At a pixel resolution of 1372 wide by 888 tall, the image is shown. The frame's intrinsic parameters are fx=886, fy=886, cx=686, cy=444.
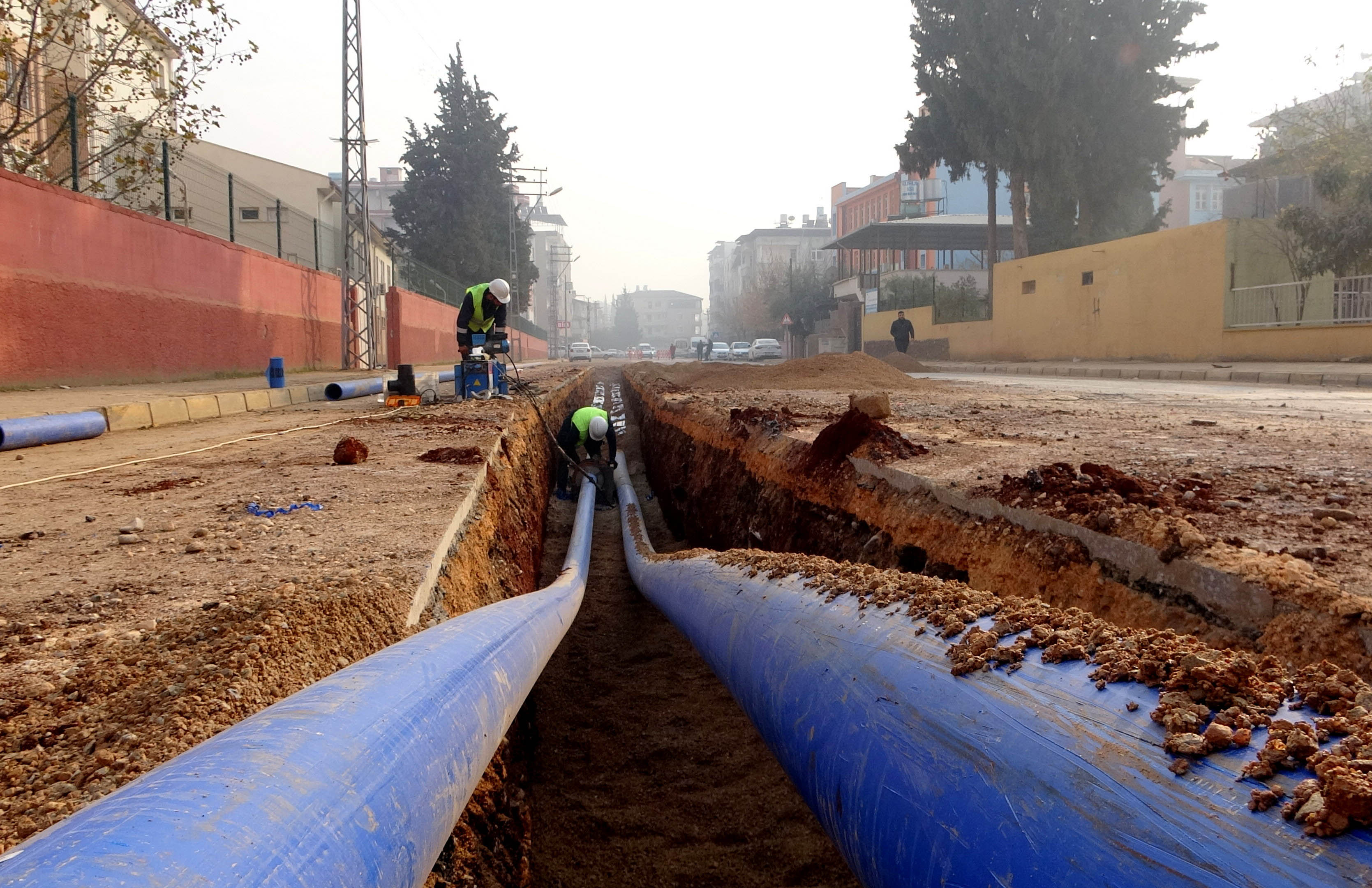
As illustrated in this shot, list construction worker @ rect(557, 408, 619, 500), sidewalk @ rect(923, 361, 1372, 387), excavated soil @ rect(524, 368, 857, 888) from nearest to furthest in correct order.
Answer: excavated soil @ rect(524, 368, 857, 888) → construction worker @ rect(557, 408, 619, 500) → sidewalk @ rect(923, 361, 1372, 387)

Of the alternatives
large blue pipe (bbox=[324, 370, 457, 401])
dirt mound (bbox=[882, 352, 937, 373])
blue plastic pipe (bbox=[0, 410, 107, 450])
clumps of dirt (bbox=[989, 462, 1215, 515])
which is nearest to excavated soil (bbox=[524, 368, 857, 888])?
clumps of dirt (bbox=[989, 462, 1215, 515])

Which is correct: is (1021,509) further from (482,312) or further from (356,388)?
(356,388)

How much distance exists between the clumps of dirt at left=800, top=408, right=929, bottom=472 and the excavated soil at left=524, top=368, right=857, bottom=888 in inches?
49.7

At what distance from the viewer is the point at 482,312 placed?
9.35m

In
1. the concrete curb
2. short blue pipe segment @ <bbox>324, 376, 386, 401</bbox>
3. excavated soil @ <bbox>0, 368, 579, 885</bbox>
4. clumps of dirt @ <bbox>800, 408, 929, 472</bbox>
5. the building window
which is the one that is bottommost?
excavated soil @ <bbox>0, 368, 579, 885</bbox>

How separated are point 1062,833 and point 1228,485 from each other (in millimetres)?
2902

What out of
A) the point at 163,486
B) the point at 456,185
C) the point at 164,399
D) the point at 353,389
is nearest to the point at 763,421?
the point at 163,486

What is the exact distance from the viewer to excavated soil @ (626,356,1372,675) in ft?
7.26

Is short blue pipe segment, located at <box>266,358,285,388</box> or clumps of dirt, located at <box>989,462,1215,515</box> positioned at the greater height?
short blue pipe segment, located at <box>266,358,285,388</box>

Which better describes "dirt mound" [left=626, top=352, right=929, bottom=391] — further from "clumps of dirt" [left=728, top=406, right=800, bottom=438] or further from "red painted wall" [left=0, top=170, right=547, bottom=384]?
"red painted wall" [left=0, top=170, right=547, bottom=384]

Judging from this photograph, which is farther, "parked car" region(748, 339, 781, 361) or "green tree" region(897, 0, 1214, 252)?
"parked car" region(748, 339, 781, 361)

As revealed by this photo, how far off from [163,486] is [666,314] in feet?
453

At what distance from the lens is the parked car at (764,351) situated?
44.4 metres

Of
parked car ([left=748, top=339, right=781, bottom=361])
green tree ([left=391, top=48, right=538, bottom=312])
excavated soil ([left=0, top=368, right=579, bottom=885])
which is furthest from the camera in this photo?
parked car ([left=748, top=339, right=781, bottom=361])
